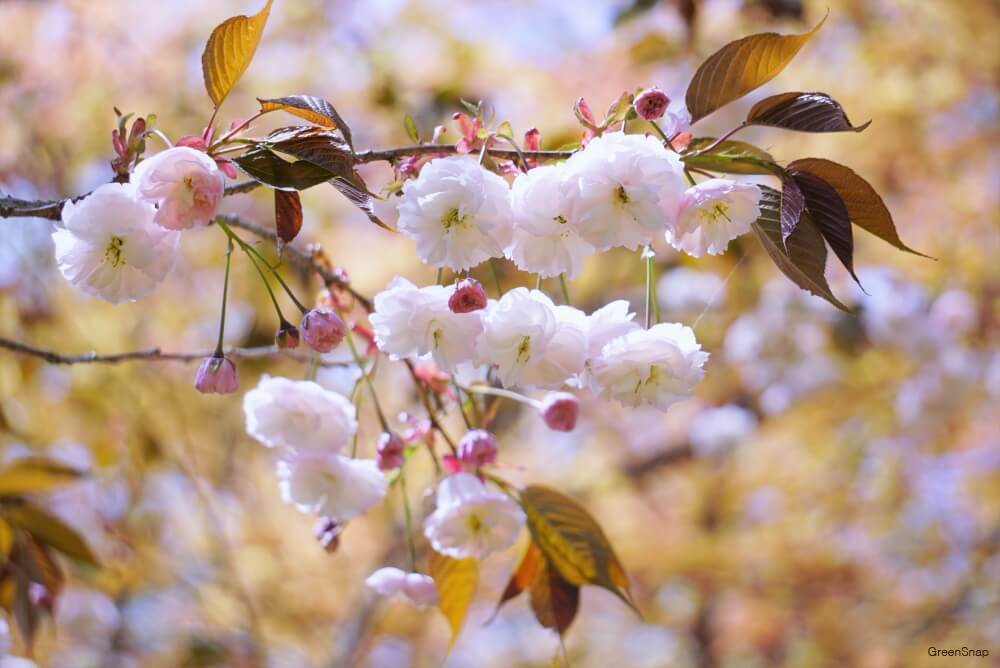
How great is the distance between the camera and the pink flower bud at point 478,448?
0.75 metres

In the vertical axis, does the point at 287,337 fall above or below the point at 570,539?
above

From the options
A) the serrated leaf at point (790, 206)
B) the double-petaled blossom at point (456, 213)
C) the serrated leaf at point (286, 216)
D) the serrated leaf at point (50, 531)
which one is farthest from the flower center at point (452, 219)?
the serrated leaf at point (50, 531)

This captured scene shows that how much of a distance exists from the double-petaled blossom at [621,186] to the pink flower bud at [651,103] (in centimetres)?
2

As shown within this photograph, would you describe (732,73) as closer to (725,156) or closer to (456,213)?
(725,156)

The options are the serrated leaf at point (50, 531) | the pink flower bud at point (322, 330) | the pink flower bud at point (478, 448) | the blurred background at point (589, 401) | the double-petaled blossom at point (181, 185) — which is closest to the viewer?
the double-petaled blossom at point (181, 185)

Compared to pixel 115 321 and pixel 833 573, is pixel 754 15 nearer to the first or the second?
pixel 115 321

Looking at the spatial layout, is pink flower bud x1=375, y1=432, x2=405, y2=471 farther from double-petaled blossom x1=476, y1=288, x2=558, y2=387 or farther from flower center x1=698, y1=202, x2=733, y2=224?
flower center x1=698, y1=202, x2=733, y2=224

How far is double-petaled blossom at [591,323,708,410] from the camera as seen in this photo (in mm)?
621

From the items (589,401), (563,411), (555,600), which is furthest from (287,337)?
(589,401)

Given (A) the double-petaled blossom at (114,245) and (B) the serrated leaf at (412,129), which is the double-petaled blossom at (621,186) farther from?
(A) the double-petaled blossom at (114,245)

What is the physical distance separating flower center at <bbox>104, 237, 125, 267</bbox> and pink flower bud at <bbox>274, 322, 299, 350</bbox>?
0.13m

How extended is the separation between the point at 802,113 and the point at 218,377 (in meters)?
0.49

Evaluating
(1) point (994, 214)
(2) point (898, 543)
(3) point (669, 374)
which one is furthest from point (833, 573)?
(3) point (669, 374)

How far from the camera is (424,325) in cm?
63
